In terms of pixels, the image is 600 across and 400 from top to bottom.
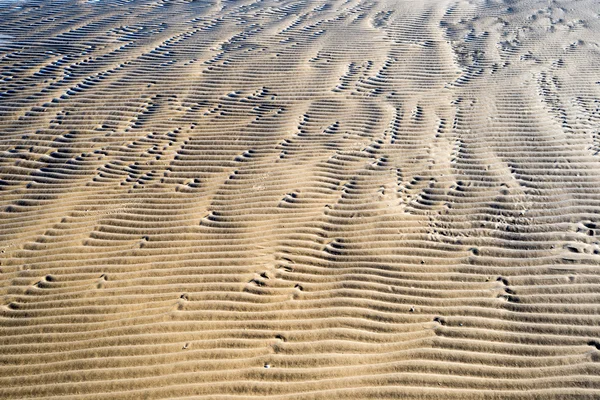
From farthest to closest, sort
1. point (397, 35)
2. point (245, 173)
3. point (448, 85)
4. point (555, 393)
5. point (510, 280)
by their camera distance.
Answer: point (397, 35)
point (448, 85)
point (245, 173)
point (510, 280)
point (555, 393)

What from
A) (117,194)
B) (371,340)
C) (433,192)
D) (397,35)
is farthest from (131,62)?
(371,340)

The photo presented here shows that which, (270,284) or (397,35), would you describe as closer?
(270,284)

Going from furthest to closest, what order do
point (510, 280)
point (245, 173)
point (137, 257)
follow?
point (245, 173) → point (137, 257) → point (510, 280)

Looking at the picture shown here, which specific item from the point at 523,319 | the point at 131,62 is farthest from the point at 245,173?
the point at 131,62

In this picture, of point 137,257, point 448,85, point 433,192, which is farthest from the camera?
point 448,85

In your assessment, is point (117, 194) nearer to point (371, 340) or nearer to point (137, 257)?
point (137, 257)

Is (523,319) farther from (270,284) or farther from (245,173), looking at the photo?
(245,173)
